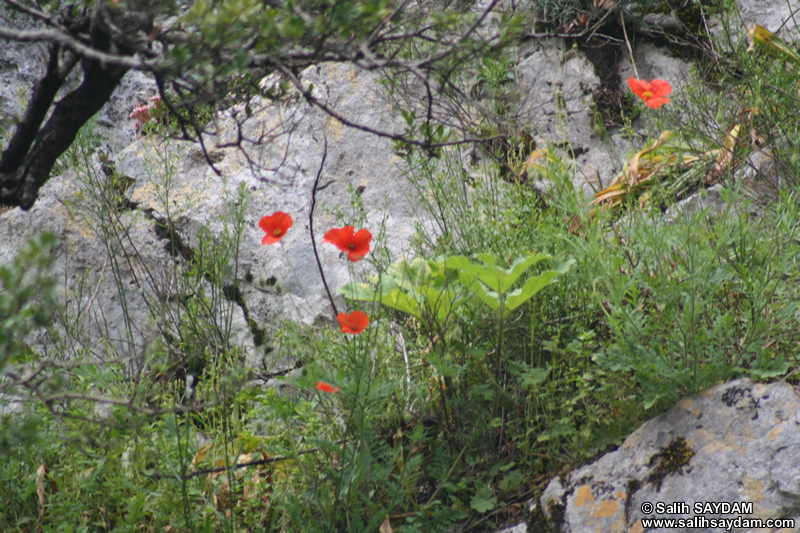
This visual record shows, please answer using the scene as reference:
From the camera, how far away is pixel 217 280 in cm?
243

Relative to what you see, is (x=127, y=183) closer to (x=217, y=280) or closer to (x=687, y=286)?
(x=217, y=280)

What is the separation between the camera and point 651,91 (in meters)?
2.41

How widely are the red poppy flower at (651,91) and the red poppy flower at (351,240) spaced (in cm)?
128

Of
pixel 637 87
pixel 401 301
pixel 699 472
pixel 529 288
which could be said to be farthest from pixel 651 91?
pixel 699 472

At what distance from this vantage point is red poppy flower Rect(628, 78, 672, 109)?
7.71 ft

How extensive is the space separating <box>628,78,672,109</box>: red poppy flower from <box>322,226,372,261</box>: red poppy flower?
1.28m

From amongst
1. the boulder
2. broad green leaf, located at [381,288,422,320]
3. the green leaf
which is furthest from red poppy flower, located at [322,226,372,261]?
the boulder

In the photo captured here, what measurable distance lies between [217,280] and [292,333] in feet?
1.65

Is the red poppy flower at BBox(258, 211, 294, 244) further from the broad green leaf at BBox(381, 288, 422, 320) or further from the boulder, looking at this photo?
the boulder

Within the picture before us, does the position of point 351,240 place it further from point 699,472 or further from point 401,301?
point 699,472

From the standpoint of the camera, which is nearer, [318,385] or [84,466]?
[318,385]

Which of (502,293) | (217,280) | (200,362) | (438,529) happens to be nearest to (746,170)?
(502,293)

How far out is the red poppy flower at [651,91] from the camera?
2350 mm

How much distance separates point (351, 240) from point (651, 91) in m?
1.45
